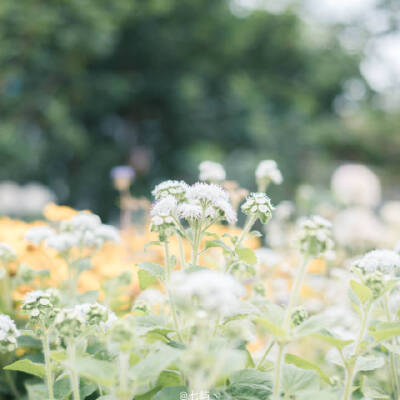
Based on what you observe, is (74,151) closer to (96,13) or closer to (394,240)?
(96,13)

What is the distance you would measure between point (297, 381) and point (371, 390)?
0.73 ft

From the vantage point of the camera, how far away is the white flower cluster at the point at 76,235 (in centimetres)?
121

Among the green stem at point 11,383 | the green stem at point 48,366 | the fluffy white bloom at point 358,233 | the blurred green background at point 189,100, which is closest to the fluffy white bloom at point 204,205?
the green stem at point 48,366

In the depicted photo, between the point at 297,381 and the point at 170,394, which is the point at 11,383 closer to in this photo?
the point at 170,394

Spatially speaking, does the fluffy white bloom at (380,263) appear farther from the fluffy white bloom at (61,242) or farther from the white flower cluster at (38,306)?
the fluffy white bloom at (61,242)

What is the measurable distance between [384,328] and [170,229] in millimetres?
436

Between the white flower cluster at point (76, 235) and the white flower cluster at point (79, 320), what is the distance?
0.44 m

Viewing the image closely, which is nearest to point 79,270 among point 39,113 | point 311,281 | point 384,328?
point 384,328

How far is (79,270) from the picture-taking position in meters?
1.27

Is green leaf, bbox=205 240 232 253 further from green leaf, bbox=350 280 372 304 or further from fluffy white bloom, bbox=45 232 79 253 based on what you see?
fluffy white bloom, bbox=45 232 79 253

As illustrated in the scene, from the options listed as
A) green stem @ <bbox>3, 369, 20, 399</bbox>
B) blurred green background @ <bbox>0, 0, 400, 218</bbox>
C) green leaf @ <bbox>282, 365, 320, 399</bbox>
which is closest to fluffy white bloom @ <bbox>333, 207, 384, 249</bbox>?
green leaf @ <bbox>282, 365, 320, 399</bbox>

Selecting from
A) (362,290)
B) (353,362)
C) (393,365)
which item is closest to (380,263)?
(362,290)

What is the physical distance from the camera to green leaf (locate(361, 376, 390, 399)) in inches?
34.5

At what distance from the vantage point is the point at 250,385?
2.52ft
